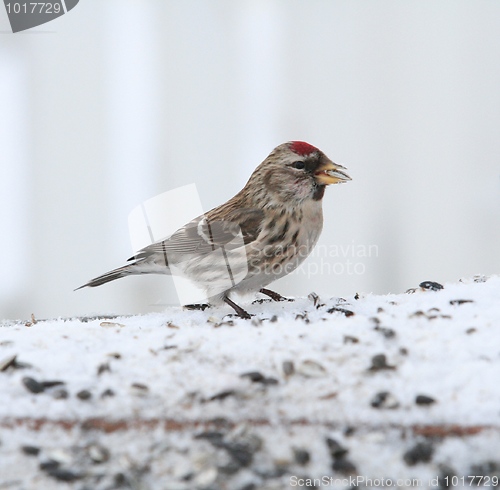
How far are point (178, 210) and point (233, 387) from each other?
9.04ft

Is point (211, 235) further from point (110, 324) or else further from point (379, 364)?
point (379, 364)

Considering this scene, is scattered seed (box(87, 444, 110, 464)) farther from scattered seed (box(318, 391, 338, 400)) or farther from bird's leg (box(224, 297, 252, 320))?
bird's leg (box(224, 297, 252, 320))

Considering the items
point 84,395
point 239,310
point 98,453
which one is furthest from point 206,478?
point 239,310

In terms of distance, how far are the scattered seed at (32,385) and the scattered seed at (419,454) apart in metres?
0.65

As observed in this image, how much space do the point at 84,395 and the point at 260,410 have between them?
312 mm

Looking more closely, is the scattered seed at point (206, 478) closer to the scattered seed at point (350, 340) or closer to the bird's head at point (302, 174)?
the scattered seed at point (350, 340)

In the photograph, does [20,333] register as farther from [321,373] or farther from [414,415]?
[414,415]

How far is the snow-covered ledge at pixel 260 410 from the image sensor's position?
3.50 feet

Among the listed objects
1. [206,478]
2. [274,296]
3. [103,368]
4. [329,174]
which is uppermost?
[329,174]

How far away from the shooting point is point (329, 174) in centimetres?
244

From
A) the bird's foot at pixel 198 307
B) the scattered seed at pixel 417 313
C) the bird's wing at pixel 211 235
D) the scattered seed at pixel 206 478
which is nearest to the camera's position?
the scattered seed at pixel 206 478

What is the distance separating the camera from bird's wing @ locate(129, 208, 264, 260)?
2.39 m

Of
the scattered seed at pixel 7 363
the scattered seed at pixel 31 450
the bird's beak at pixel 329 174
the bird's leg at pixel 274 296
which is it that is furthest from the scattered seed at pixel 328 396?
the bird's beak at pixel 329 174

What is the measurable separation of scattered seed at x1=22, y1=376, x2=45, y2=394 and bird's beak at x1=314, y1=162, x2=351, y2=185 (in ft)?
4.69
